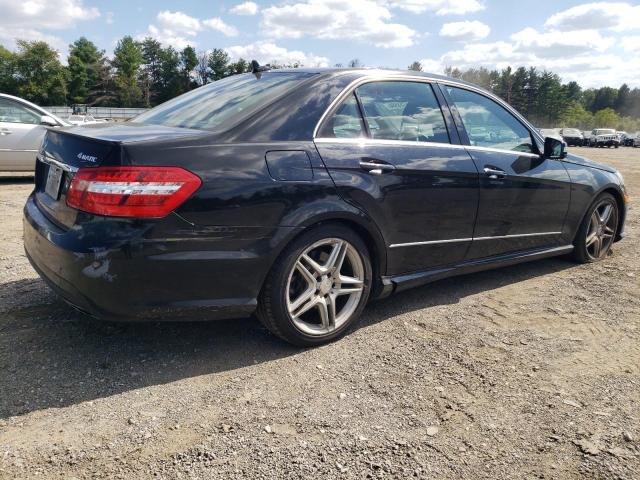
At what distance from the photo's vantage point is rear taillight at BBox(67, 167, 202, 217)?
2.53 metres

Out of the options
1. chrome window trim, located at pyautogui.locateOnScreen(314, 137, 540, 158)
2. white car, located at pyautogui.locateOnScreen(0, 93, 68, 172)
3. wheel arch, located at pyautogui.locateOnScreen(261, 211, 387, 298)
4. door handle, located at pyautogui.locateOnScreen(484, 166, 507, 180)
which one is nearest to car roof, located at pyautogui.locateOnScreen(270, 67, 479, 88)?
chrome window trim, located at pyautogui.locateOnScreen(314, 137, 540, 158)

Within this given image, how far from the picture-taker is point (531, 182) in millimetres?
4262

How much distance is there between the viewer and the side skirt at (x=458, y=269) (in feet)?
11.6

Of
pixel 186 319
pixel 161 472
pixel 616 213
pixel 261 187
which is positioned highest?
pixel 261 187

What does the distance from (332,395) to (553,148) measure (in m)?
Result: 3.03

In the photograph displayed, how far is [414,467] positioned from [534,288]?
270 cm

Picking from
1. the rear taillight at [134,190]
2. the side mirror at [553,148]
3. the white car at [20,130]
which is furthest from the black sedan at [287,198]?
the white car at [20,130]

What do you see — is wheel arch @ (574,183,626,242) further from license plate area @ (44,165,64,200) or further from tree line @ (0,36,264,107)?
tree line @ (0,36,264,107)

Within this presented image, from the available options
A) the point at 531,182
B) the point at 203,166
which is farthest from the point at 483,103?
the point at 203,166

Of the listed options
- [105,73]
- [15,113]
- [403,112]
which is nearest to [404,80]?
[403,112]

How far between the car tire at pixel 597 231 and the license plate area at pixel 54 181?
434 centimetres

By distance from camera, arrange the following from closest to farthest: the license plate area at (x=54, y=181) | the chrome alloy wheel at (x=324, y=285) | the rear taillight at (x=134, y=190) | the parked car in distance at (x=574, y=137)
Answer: the rear taillight at (x=134, y=190) → the license plate area at (x=54, y=181) → the chrome alloy wheel at (x=324, y=285) → the parked car in distance at (x=574, y=137)

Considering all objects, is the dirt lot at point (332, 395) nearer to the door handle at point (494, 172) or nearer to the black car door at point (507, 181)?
the black car door at point (507, 181)

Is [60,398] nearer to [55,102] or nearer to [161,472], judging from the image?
[161,472]
